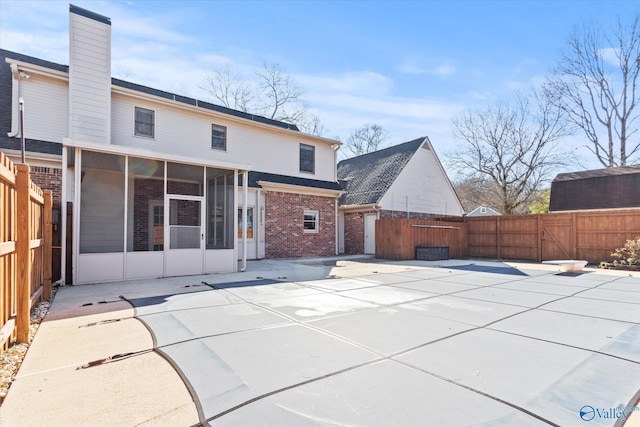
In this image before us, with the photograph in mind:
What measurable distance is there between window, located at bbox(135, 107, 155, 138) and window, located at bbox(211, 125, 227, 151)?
2191 millimetres

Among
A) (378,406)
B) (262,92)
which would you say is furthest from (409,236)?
(262,92)

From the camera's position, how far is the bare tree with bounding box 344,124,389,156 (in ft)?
110

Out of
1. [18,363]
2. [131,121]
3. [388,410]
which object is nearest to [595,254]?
[388,410]

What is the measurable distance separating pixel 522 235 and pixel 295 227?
10.1 m

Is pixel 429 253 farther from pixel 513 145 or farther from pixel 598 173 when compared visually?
pixel 513 145

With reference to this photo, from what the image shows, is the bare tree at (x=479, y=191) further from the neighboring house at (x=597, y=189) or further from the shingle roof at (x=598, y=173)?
the neighboring house at (x=597, y=189)

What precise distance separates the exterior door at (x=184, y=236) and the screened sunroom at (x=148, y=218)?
2cm

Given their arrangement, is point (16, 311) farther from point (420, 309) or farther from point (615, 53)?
point (615, 53)

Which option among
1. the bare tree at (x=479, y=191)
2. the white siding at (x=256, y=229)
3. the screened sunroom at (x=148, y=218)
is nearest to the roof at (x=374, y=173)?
the white siding at (x=256, y=229)

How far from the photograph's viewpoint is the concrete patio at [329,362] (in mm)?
2238

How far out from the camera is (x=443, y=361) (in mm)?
3100

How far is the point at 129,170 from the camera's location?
934 cm

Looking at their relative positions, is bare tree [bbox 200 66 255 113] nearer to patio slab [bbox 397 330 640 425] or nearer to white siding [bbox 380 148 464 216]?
white siding [bbox 380 148 464 216]

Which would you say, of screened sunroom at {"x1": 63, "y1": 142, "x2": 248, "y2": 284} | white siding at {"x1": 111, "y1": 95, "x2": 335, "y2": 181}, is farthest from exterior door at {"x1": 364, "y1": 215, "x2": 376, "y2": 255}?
screened sunroom at {"x1": 63, "y1": 142, "x2": 248, "y2": 284}
